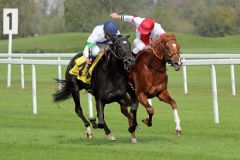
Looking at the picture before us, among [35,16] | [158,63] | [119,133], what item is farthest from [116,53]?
[35,16]

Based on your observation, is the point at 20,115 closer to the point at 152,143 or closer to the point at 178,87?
the point at 152,143

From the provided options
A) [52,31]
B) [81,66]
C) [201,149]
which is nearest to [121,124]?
[81,66]

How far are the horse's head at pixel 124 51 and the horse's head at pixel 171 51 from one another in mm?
577

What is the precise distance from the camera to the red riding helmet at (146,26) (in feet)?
38.2

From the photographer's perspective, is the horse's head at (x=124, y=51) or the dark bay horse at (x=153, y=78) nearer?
the horse's head at (x=124, y=51)

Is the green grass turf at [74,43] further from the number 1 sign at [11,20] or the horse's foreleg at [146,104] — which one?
the horse's foreleg at [146,104]

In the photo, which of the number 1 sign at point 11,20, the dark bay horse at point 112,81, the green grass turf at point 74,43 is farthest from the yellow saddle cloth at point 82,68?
the green grass turf at point 74,43

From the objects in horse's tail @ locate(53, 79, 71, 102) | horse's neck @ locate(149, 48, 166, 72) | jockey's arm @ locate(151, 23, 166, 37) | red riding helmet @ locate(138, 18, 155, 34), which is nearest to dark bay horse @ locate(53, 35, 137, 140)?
horse's neck @ locate(149, 48, 166, 72)

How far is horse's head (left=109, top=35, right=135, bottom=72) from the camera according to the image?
10672 mm

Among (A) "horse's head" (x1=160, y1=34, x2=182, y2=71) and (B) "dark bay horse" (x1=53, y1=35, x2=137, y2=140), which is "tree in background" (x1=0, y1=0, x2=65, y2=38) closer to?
(B) "dark bay horse" (x1=53, y1=35, x2=137, y2=140)

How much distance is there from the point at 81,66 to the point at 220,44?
42443 mm

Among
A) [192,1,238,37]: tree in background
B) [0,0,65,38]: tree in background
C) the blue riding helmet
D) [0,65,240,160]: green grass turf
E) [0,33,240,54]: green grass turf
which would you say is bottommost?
[0,65,240,160]: green grass turf

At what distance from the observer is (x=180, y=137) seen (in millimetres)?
11602

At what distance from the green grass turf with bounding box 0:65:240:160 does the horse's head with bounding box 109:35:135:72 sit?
1.15 meters
